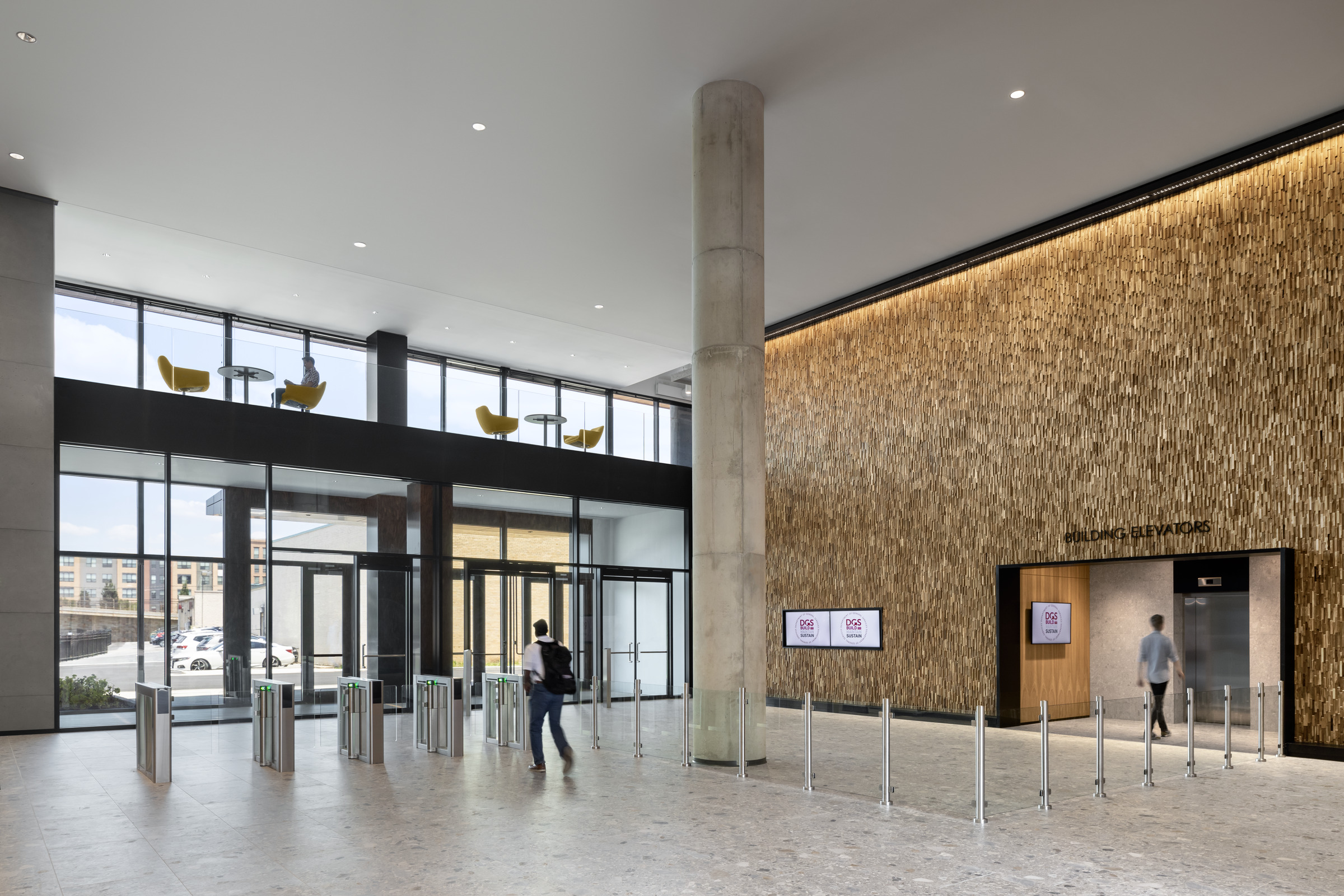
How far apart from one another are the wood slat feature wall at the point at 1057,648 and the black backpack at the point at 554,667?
7018 mm

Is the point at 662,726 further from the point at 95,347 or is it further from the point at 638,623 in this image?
the point at 95,347

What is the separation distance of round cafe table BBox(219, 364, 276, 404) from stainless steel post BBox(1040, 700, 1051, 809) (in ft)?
36.2

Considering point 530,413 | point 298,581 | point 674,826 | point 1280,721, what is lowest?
point 1280,721

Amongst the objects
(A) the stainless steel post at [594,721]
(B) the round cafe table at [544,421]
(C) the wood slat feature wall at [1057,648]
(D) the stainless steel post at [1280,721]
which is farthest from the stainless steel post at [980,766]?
(B) the round cafe table at [544,421]

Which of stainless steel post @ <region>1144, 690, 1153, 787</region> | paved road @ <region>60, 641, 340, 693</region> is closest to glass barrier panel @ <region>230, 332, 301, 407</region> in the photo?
paved road @ <region>60, 641, 340, 693</region>

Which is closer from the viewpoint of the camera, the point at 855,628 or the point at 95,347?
the point at 95,347

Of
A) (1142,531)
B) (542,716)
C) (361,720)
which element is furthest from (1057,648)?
(361,720)

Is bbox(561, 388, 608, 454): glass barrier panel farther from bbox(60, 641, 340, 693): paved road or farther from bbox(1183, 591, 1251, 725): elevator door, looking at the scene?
bbox(1183, 591, 1251, 725): elevator door

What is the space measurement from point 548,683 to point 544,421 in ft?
27.8

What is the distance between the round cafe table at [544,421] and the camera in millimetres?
16438

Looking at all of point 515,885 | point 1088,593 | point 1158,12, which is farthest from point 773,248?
point 515,885

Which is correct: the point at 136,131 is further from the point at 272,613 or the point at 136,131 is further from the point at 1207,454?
the point at 1207,454

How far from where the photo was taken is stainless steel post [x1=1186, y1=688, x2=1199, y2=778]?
839 cm

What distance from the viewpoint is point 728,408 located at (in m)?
8.92
